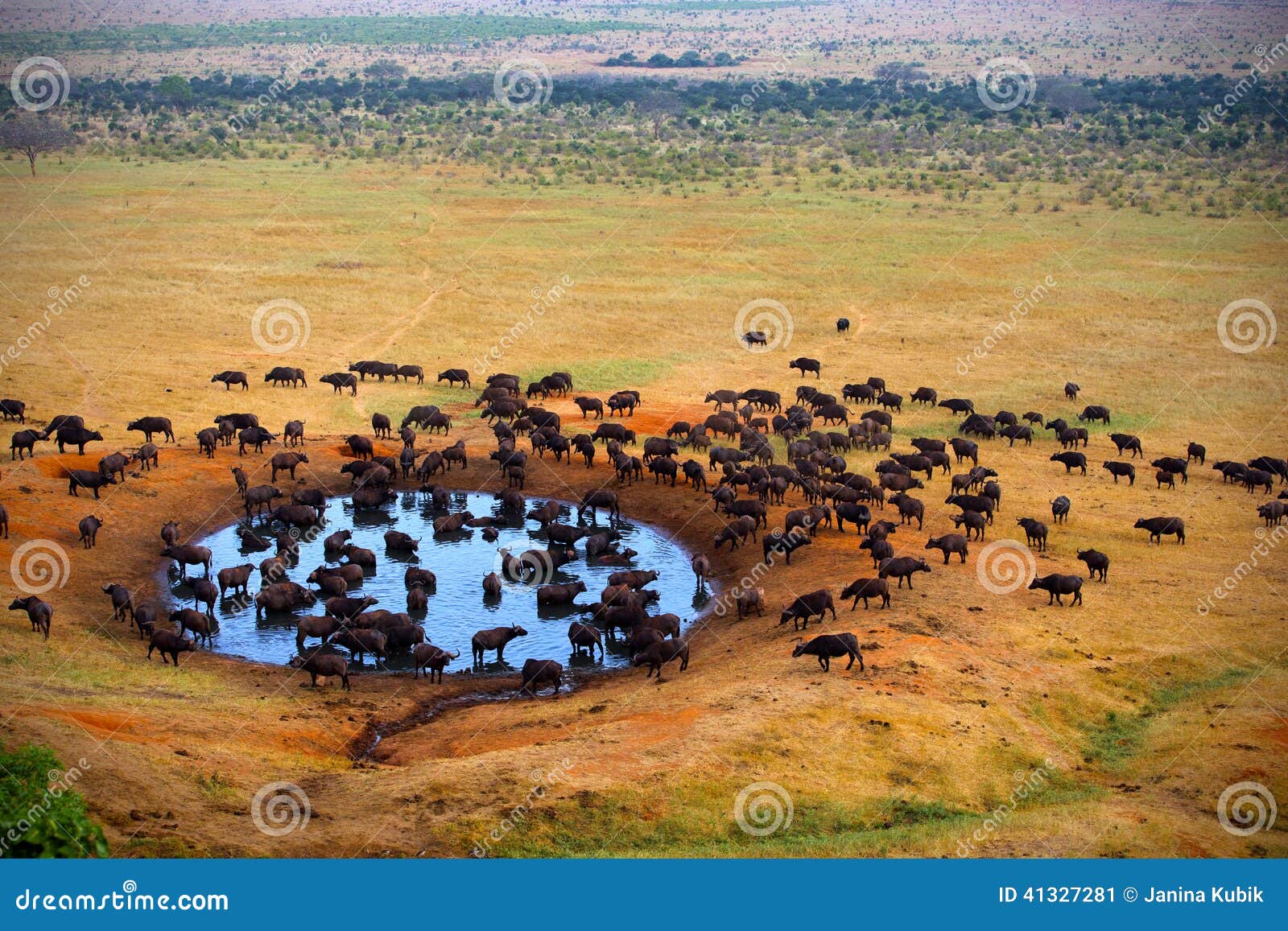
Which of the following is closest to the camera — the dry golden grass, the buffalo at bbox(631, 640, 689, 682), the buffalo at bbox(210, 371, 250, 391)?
the dry golden grass

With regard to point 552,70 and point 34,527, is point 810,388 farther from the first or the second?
point 552,70

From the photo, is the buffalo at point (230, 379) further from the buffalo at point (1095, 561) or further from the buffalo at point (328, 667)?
the buffalo at point (1095, 561)

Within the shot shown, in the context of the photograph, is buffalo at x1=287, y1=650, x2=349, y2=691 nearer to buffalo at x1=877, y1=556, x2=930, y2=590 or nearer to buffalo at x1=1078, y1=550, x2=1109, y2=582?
A: buffalo at x1=877, y1=556, x2=930, y2=590

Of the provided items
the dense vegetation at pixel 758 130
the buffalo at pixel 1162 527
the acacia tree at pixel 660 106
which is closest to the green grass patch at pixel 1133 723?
the buffalo at pixel 1162 527

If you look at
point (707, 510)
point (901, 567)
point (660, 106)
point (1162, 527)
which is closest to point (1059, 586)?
point (901, 567)

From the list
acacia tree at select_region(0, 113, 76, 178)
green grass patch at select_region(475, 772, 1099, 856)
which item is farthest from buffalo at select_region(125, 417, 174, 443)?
acacia tree at select_region(0, 113, 76, 178)
